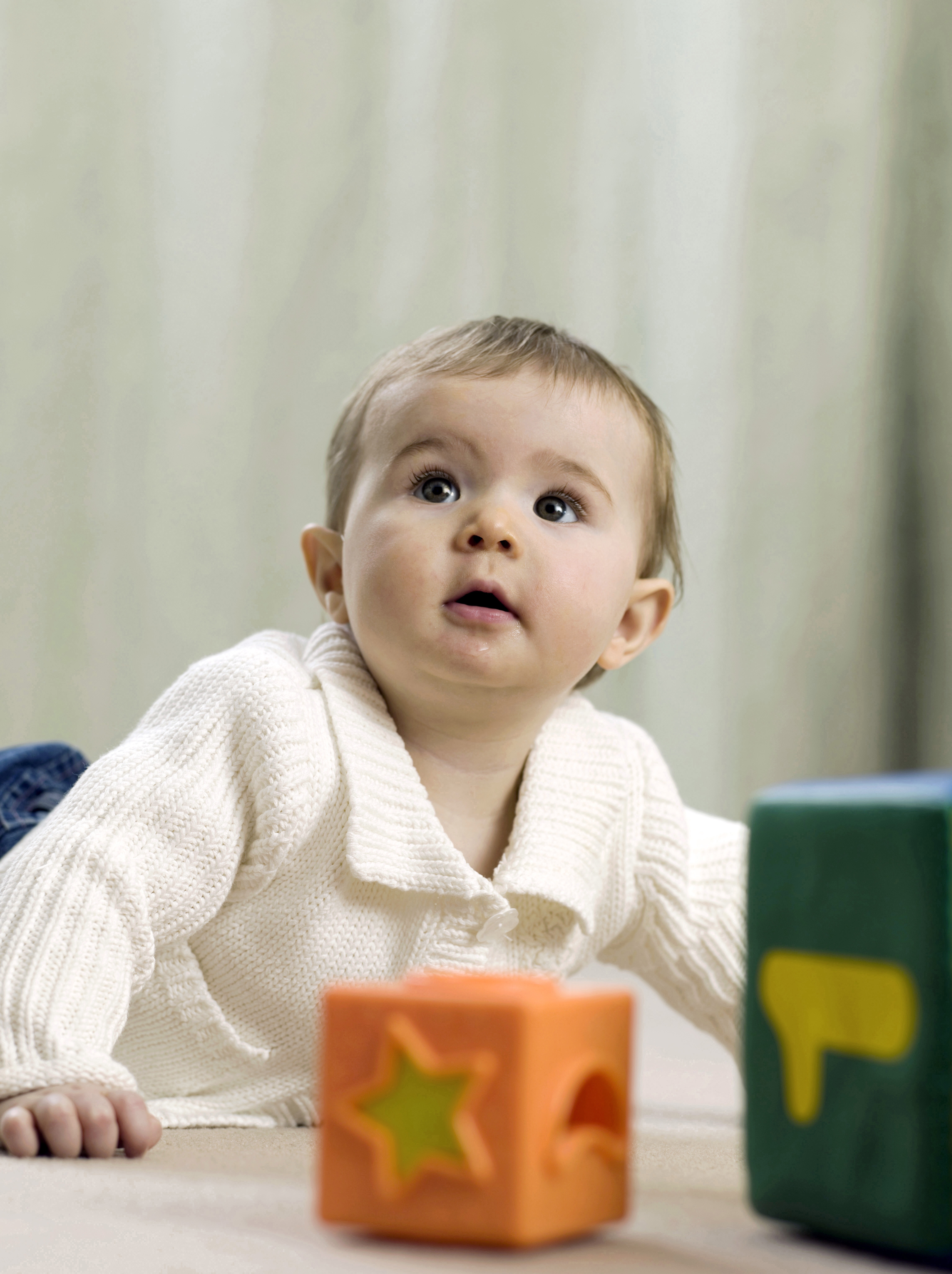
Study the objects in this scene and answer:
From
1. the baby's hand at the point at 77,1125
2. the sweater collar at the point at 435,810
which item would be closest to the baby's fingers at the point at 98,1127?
the baby's hand at the point at 77,1125

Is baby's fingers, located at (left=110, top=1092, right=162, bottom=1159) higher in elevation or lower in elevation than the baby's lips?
lower

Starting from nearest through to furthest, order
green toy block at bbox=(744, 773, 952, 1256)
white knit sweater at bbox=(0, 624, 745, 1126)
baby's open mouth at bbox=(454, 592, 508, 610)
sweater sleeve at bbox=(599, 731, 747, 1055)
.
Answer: green toy block at bbox=(744, 773, 952, 1256), white knit sweater at bbox=(0, 624, 745, 1126), baby's open mouth at bbox=(454, 592, 508, 610), sweater sleeve at bbox=(599, 731, 747, 1055)

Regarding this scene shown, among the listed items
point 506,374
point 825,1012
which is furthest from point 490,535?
point 825,1012

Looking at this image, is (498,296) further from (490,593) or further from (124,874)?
(124,874)

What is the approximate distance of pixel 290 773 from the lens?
0.90 m

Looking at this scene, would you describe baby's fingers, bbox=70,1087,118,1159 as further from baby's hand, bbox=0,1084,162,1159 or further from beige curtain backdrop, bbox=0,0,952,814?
beige curtain backdrop, bbox=0,0,952,814

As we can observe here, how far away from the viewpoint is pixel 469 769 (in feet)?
3.39

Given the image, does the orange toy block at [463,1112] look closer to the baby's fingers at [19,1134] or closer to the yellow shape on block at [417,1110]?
the yellow shape on block at [417,1110]

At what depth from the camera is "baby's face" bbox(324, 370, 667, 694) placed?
92cm

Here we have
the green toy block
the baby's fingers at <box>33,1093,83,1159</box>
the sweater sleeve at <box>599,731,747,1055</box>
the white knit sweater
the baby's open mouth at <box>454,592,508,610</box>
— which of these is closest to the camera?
the green toy block

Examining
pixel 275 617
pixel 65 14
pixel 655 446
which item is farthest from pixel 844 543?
pixel 65 14

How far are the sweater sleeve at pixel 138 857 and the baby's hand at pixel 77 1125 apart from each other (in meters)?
0.02

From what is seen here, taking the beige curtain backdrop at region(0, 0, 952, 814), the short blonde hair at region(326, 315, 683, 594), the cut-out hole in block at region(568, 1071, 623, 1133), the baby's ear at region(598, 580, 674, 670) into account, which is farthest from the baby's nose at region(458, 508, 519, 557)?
the beige curtain backdrop at region(0, 0, 952, 814)

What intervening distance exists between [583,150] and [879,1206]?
1.76 m
